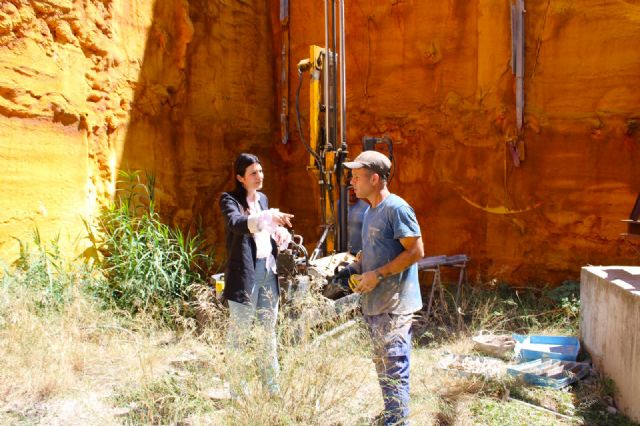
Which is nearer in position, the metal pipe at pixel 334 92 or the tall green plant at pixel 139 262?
the tall green plant at pixel 139 262

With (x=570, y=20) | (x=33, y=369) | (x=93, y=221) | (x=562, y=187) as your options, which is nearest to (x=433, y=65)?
(x=570, y=20)

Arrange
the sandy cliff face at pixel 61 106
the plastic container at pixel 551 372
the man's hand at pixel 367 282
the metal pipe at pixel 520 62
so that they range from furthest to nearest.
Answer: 1. the metal pipe at pixel 520 62
2. the sandy cliff face at pixel 61 106
3. the plastic container at pixel 551 372
4. the man's hand at pixel 367 282

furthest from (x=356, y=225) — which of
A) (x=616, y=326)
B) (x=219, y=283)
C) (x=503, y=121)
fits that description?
(x=503, y=121)

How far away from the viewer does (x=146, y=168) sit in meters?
6.91

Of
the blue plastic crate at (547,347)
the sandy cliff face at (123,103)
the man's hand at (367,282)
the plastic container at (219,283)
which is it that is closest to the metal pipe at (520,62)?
the blue plastic crate at (547,347)

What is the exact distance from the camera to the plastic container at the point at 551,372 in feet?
13.6

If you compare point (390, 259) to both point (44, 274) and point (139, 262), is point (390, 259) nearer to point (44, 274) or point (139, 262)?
point (139, 262)

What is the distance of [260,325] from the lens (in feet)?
11.7

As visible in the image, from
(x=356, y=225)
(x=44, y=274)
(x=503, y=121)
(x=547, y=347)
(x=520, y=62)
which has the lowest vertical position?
(x=547, y=347)

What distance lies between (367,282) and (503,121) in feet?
16.8

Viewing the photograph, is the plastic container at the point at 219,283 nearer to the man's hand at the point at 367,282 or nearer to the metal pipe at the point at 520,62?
the man's hand at the point at 367,282

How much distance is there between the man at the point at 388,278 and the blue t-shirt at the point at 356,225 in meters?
2.45

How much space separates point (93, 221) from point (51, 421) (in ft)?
Answer: 9.38

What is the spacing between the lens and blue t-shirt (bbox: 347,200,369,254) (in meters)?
5.70
